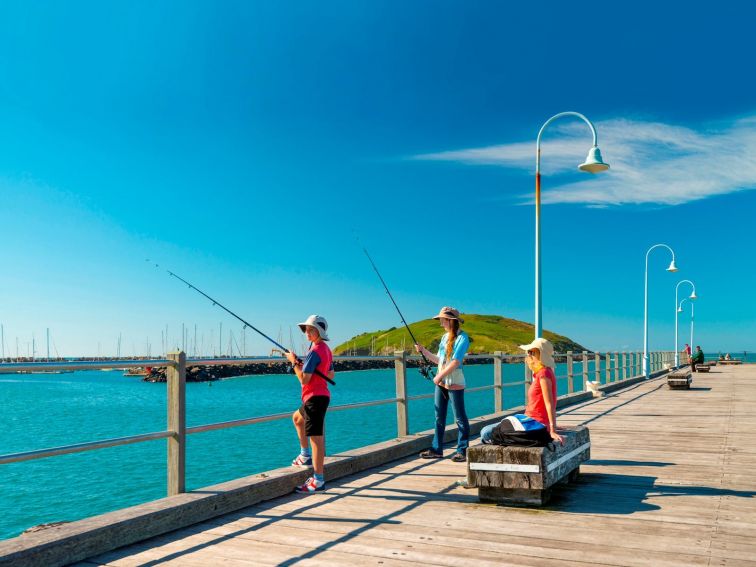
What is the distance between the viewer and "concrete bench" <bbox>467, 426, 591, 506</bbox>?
6.07m

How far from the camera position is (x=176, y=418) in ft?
19.2

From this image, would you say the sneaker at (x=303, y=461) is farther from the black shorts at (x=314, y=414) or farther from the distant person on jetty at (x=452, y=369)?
the distant person on jetty at (x=452, y=369)

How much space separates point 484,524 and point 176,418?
8.60ft

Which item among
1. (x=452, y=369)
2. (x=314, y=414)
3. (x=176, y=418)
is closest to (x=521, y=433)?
(x=314, y=414)

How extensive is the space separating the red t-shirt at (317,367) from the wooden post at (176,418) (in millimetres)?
1188

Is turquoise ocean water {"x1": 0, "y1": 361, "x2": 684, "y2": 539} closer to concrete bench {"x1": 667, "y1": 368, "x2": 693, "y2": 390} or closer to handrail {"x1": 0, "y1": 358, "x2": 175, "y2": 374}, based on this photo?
concrete bench {"x1": 667, "y1": 368, "x2": 693, "y2": 390}

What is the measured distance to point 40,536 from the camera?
4.61 metres

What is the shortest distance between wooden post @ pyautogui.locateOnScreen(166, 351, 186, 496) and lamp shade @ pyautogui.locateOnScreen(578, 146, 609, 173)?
10.1m

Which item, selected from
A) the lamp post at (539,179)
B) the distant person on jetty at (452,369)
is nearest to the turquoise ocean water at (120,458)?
the lamp post at (539,179)

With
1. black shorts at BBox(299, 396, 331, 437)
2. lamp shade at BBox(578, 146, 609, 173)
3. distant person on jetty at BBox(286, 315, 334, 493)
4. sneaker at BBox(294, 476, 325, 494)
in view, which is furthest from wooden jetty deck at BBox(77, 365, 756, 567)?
lamp shade at BBox(578, 146, 609, 173)

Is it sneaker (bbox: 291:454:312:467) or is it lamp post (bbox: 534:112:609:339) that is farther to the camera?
lamp post (bbox: 534:112:609:339)

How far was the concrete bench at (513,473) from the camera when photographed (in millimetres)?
6066

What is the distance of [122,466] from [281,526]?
3023 cm

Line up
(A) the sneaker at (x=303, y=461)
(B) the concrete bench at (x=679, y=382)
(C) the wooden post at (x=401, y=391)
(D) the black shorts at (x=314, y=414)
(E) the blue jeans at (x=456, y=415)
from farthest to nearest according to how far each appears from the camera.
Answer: (B) the concrete bench at (x=679, y=382), (C) the wooden post at (x=401, y=391), (E) the blue jeans at (x=456, y=415), (A) the sneaker at (x=303, y=461), (D) the black shorts at (x=314, y=414)
